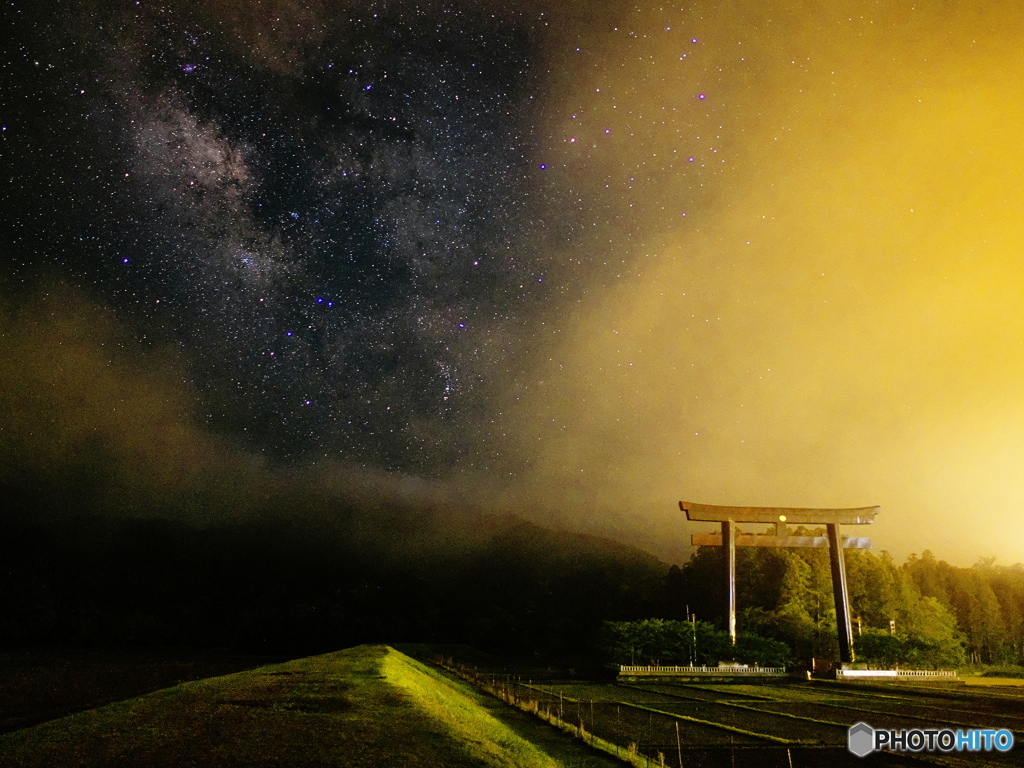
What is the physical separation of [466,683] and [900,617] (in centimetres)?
3892

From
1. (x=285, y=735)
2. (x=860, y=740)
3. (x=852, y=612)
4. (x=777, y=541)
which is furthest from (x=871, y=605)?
(x=285, y=735)

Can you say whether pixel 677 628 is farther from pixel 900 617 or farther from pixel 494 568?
pixel 494 568

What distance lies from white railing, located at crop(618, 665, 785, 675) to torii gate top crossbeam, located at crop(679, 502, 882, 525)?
10256 mm

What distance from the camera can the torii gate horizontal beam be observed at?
49.2 m

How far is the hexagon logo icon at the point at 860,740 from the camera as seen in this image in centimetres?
1691

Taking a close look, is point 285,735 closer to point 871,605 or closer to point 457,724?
point 457,724

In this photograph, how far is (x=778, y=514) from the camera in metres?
48.1

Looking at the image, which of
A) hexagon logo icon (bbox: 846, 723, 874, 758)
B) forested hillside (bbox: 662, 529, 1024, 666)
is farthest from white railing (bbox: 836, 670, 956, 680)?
hexagon logo icon (bbox: 846, 723, 874, 758)

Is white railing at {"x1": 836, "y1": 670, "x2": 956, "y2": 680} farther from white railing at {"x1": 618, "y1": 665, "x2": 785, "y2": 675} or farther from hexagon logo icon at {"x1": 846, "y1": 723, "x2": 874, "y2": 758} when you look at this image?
hexagon logo icon at {"x1": 846, "y1": 723, "x2": 874, "y2": 758}

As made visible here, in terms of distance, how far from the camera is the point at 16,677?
39.9m

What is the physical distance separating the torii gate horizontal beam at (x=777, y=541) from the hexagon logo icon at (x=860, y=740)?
97.5 ft

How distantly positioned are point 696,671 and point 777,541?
14439mm

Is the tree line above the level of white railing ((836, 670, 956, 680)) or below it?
above

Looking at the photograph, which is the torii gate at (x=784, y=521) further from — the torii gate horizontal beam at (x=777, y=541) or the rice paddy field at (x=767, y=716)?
the rice paddy field at (x=767, y=716)
